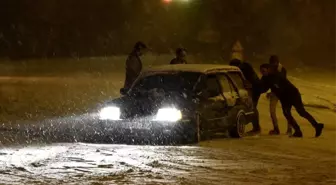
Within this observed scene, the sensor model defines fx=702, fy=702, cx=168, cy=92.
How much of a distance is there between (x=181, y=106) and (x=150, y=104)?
529mm

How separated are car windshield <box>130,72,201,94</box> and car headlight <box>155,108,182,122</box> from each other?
823 mm

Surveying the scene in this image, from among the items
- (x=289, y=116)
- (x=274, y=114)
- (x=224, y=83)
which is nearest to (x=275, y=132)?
(x=274, y=114)

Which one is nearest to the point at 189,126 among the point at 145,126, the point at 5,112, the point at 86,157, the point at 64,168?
the point at 145,126

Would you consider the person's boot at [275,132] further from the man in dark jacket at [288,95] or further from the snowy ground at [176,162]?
the snowy ground at [176,162]

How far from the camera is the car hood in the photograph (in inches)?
464

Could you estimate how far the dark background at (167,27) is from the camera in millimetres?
42722

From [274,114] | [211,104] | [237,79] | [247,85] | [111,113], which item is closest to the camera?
[111,113]

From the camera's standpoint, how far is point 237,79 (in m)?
13.7

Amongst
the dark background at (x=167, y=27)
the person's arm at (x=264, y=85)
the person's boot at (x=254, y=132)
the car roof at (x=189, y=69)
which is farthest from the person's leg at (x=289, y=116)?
the dark background at (x=167, y=27)

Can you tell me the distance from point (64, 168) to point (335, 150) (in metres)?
4.60

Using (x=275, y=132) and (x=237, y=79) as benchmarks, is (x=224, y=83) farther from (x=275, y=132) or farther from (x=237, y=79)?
(x=275, y=132)

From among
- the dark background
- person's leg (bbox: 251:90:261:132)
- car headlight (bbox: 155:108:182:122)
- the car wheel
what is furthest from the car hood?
the dark background

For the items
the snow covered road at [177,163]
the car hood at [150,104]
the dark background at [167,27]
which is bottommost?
the snow covered road at [177,163]

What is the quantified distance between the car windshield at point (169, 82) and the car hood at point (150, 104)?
356 millimetres
